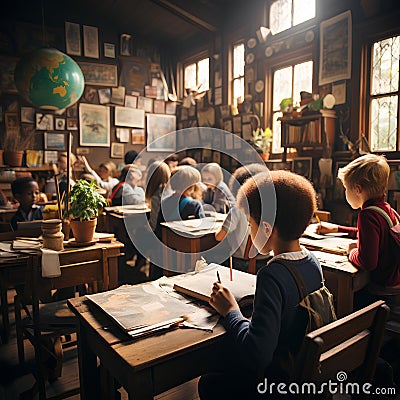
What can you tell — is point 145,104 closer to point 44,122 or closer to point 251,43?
point 44,122

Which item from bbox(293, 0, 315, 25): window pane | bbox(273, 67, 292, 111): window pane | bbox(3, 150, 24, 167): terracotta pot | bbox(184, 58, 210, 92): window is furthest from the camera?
bbox(184, 58, 210, 92): window

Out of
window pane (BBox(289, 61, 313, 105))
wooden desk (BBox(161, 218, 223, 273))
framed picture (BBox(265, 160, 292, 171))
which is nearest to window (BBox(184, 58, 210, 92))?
window pane (BBox(289, 61, 313, 105))

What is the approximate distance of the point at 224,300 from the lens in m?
1.15

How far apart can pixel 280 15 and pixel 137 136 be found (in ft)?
9.97

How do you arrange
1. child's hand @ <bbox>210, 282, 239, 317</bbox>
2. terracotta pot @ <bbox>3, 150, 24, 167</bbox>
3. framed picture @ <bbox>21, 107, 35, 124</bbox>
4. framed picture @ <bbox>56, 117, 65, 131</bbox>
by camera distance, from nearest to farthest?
child's hand @ <bbox>210, 282, 239, 317</bbox> → terracotta pot @ <bbox>3, 150, 24, 167</bbox> → framed picture @ <bbox>21, 107, 35, 124</bbox> → framed picture @ <bbox>56, 117, 65, 131</bbox>

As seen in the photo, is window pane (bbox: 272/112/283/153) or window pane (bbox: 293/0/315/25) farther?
window pane (bbox: 272/112/283/153)

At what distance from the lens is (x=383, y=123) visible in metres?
3.75

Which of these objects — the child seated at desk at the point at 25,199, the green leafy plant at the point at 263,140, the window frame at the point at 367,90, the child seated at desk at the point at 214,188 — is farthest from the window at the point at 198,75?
the child seated at desk at the point at 25,199

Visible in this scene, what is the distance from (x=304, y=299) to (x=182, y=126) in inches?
238

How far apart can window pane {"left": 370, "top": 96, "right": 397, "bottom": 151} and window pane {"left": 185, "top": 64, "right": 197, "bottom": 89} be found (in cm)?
348

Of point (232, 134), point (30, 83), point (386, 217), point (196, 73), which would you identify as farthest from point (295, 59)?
point (386, 217)

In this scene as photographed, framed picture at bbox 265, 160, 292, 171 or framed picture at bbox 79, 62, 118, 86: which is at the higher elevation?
framed picture at bbox 79, 62, 118, 86

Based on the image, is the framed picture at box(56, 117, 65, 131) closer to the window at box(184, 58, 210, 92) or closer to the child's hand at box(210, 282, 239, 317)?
the window at box(184, 58, 210, 92)

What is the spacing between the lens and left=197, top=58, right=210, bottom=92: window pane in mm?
6281
